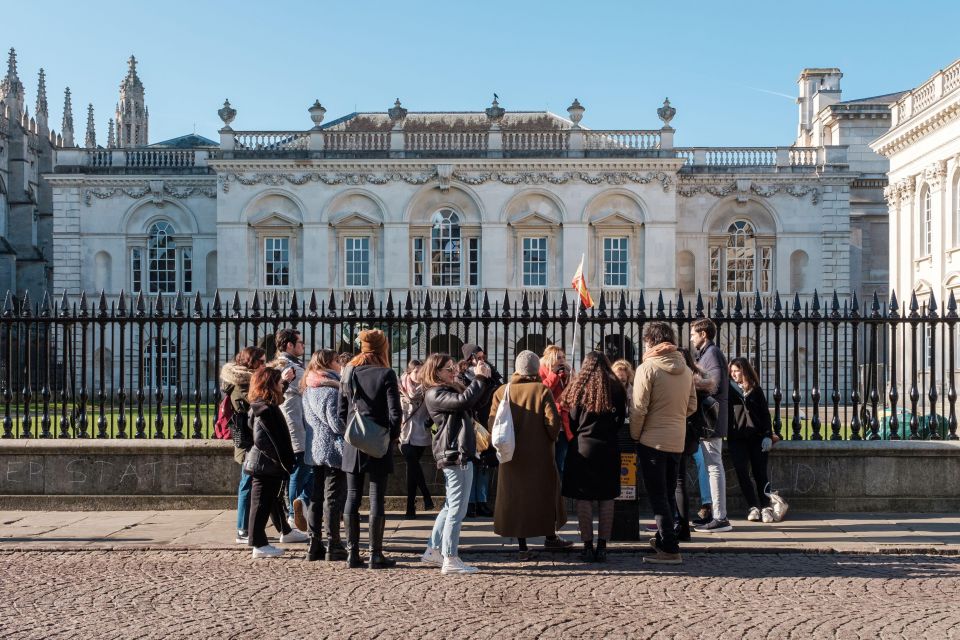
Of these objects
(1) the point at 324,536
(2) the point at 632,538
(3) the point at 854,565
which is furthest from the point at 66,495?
(3) the point at 854,565

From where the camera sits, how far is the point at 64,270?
40750 millimetres

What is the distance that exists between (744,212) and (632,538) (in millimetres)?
32641

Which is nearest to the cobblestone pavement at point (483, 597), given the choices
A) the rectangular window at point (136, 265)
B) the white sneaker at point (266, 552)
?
the white sneaker at point (266, 552)

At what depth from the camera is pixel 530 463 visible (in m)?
8.98

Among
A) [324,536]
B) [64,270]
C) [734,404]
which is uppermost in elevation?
[64,270]

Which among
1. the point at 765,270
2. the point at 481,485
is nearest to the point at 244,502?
the point at 481,485

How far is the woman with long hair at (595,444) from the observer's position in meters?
8.90

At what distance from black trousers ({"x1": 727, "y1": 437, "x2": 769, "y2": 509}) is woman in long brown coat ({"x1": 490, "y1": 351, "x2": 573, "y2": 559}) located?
2.63 metres

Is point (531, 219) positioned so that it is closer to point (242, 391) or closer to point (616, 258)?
point (616, 258)

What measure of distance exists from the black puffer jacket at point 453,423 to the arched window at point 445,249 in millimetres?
30009

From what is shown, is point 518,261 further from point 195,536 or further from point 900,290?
point 195,536

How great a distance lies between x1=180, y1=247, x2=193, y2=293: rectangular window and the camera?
41.2 metres

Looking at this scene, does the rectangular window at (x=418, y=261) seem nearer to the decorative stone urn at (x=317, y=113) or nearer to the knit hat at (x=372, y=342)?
the decorative stone urn at (x=317, y=113)

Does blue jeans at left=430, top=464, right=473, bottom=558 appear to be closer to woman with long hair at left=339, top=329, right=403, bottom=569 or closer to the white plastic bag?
the white plastic bag
